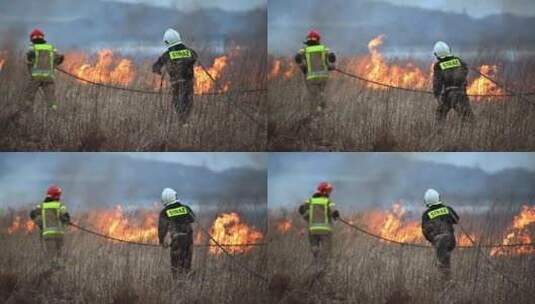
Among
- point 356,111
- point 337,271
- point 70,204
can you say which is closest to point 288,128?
point 356,111

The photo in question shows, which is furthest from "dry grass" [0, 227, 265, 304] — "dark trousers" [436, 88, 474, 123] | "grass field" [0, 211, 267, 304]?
"dark trousers" [436, 88, 474, 123]

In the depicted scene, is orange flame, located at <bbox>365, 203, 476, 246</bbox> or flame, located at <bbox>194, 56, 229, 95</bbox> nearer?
orange flame, located at <bbox>365, 203, 476, 246</bbox>

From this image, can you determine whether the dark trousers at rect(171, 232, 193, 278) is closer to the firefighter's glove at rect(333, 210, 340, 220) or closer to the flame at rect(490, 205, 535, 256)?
the firefighter's glove at rect(333, 210, 340, 220)

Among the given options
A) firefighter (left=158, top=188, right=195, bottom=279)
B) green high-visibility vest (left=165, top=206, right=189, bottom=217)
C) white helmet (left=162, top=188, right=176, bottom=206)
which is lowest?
firefighter (left=158, top=188, right=195, bottom=279)

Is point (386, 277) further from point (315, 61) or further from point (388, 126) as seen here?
point (315, 61)

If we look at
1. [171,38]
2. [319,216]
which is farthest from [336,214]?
[171,38]

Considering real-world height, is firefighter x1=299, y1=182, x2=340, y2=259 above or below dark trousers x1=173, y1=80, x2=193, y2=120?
below

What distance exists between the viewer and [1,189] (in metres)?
11.4

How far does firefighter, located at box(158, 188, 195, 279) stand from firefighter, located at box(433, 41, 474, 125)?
7.99ft

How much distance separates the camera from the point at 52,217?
11367mm

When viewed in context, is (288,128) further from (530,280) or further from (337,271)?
(530,280)

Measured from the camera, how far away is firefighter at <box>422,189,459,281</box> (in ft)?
37.1

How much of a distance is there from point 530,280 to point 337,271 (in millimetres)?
1707

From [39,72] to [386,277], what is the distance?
11.7 feet
